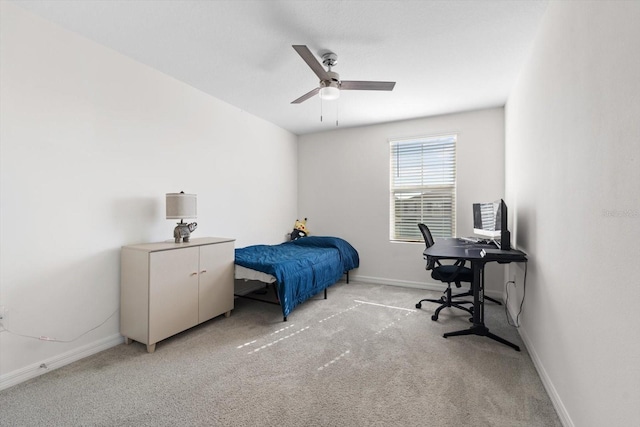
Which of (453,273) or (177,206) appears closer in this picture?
(177,206)

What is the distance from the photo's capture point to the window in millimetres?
4074

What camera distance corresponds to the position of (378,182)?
446 cm

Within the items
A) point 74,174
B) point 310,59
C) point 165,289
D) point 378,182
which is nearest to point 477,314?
point 378,182

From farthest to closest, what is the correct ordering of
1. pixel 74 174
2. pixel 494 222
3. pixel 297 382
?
pixel 494 222
pixel 74 174
pixel 297 382

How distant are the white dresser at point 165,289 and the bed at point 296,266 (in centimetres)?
41

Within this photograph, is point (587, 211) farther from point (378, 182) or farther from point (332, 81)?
point (378, 182)

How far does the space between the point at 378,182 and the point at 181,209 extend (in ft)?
9.74

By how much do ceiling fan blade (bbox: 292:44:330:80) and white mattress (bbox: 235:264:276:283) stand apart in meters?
1.94

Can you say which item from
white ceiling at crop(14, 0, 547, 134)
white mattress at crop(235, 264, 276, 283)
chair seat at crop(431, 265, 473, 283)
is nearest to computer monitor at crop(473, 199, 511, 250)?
chair seat at crop(431, 265, 473, 283)

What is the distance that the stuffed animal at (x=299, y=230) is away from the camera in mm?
4758

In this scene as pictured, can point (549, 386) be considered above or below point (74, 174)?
below

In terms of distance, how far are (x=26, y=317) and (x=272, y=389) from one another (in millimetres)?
1812

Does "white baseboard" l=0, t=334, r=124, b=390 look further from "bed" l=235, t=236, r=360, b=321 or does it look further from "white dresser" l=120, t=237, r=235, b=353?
"bed" l=235, t=236, r=360, b=321

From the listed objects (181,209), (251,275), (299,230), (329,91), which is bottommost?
(251,275)
